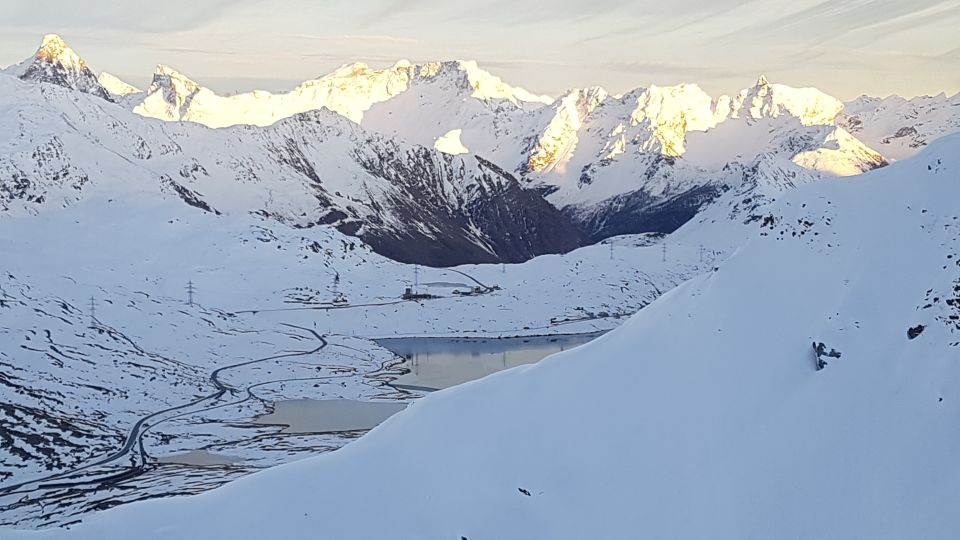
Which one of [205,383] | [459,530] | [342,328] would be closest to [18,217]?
[342,328]

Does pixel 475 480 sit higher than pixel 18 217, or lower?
higher

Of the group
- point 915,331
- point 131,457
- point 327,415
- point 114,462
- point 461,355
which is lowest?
point 461,355

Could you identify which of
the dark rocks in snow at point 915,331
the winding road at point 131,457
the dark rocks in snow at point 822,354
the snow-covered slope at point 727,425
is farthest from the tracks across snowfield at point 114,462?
the dark rocks in snow at point 915,331

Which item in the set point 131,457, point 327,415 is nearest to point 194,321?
point 327,415

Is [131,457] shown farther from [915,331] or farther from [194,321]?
[194,321]

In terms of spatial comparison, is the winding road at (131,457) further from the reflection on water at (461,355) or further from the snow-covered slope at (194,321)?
the reflection on water at (461,355)

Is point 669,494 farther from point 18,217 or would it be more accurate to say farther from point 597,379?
point 18,217

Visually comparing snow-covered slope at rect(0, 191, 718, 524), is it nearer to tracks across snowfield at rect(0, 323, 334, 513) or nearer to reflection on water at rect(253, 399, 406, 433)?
tracks across snowfield at rect(0, 323, 334, 513)
